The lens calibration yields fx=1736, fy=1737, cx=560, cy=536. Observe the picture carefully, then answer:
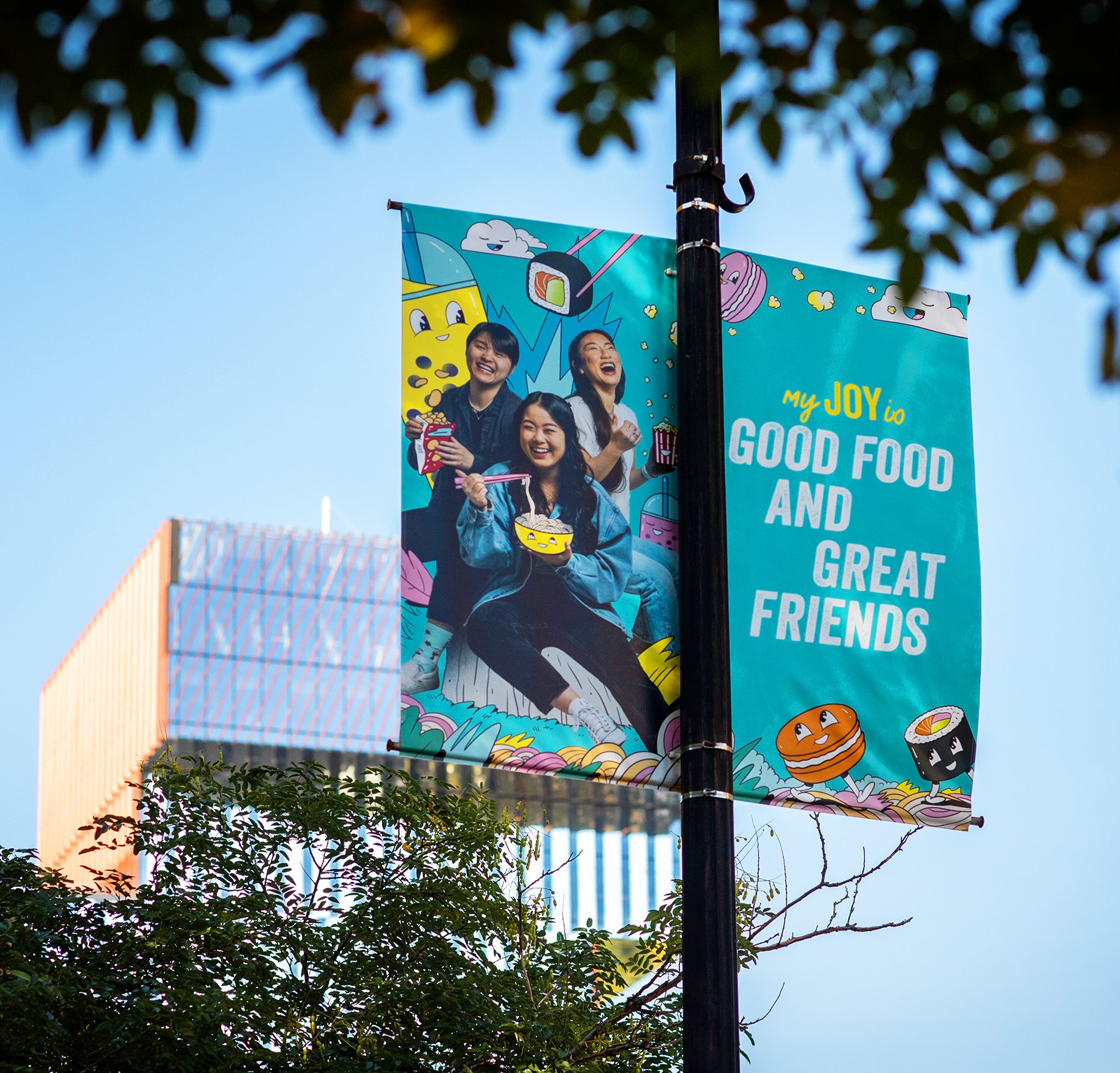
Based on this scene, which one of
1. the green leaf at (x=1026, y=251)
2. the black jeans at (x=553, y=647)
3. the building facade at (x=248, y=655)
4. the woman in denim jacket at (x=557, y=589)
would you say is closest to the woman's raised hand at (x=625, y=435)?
the woman in denim jacket at (x=557, y=589)

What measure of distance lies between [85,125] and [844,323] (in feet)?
16.7

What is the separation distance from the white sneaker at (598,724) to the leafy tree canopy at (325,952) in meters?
2.36

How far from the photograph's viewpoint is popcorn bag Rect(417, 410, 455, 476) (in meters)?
6.65

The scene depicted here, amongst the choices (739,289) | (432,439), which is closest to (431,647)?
(432,439)

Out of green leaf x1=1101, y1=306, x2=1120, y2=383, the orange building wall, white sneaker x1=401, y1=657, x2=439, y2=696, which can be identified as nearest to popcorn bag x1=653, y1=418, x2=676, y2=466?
white sneaker x1=401, y1=657, x2=439, y2=696

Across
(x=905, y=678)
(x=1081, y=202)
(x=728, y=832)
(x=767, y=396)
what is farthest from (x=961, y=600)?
(x=1081, y=202)

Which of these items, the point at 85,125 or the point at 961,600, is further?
the point at 961,600

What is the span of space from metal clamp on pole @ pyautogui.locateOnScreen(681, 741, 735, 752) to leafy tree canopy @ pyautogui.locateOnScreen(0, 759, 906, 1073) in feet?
9.61

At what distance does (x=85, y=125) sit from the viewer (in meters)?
2.50

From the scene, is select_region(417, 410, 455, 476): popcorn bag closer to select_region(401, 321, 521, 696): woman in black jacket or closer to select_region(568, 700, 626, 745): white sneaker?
select_region(401, 321, 521, 696): woman in black jacket

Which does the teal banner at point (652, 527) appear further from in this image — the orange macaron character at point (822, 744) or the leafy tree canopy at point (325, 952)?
the leafy tree canopy at point (325, 952)

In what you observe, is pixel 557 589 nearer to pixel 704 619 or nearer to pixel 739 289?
pixel 704 619

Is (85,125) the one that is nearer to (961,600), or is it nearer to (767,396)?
(767,396)

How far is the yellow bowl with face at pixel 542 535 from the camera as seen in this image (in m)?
Result: 6.59
